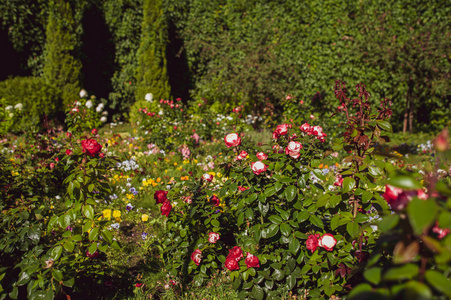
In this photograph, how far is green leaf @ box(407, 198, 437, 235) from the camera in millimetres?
551

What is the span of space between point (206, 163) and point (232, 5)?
4.46m

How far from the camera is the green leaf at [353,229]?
129 cm

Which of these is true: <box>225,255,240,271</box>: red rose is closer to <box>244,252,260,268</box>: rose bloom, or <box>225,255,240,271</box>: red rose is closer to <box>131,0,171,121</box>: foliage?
<box>244,252,260,268</box>: rose bloom

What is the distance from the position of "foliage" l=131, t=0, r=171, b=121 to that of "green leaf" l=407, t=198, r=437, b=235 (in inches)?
247

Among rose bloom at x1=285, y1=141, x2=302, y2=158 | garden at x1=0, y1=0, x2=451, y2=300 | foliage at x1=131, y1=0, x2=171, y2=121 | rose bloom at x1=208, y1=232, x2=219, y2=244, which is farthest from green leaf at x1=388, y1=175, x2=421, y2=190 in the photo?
foliage at x1=131, y1=0, x2=171, y2=121

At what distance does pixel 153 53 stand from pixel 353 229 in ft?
19.9

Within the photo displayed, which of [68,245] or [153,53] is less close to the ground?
[68,245]

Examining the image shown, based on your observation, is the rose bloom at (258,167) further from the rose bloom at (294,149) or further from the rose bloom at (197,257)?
the rose bloom at (197,257)

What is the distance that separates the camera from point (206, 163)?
379 centimetres

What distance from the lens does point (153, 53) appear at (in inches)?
255

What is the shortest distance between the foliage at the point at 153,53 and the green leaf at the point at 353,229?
571 cm

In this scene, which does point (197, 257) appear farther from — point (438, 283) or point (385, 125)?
point (438, 283)

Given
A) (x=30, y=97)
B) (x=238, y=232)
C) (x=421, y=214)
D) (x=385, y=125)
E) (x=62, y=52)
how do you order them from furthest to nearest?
(x=62, y=52), (x=30, y=97), (x=238, y=232), (x=385, y=125), (x=421, y=214)

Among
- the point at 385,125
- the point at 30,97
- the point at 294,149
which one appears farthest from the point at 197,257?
the point at 30,97
